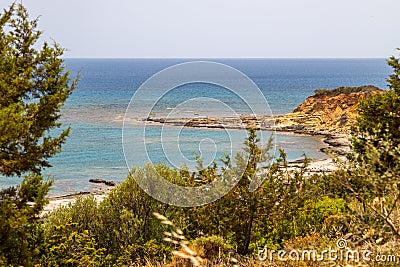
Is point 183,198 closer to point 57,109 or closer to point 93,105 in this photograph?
point 57,109

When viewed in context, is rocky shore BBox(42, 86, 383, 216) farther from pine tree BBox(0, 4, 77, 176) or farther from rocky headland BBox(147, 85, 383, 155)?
pine tree BBox(0, 4, 77, 176)

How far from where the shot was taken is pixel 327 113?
187 ft

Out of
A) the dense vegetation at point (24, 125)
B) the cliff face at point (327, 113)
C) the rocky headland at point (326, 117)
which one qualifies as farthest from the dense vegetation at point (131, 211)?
the cliff face at point (327, 113)

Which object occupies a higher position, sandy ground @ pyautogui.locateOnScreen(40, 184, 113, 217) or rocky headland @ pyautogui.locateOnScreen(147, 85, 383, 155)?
rocky headland @ pyautogui.locateOnScreen(147, 85, 383, 155)

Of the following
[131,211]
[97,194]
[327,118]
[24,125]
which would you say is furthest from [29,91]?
[327,118]

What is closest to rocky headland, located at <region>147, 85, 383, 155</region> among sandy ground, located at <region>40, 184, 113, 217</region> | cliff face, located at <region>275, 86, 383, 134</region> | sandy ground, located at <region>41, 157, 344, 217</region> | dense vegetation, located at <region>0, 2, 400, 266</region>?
cliff face, located at <region>275, 86, 383, 134</region>

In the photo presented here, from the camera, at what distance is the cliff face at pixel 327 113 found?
173ft

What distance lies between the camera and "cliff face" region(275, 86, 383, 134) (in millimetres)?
52797

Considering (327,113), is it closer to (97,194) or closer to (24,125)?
(97,194)

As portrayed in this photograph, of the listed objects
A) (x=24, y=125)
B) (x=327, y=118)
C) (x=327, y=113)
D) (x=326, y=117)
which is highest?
(x=24, y=125)

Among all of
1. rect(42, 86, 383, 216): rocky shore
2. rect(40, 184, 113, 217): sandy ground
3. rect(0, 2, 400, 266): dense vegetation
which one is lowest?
rect(40, 184, 113, 217): sandy ground

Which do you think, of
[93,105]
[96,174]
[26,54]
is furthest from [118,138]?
[26,54]

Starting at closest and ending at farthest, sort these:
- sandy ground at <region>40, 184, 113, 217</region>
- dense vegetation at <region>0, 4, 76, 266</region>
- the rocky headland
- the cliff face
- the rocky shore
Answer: dense vegetation at <region>0, 4, 76, 266</region>, sandy ground at <region>40, 184, 113, 217</region>, the rocky shore, the rocky headland, the cliff face

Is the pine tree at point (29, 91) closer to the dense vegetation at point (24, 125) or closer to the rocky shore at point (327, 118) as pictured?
the dense vegetation at point (24, 125)
